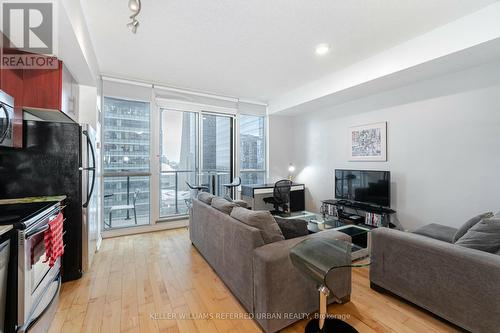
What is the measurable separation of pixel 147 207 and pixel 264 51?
3.50 meters

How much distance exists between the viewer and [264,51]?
3078mm

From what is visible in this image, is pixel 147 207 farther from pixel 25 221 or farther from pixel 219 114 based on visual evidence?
pixel 25 221

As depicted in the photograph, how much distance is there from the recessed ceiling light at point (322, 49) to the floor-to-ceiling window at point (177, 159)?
2.80 m

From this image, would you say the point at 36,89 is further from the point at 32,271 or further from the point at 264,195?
the point at 264,195

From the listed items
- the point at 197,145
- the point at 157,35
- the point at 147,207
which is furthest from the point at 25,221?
the point at 197,145

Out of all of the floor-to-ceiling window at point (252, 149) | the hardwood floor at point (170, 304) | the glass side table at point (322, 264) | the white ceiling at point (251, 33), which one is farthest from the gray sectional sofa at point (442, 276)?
the floor-to-ceiling window at point (252, 149)

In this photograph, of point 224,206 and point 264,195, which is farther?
point 264,195

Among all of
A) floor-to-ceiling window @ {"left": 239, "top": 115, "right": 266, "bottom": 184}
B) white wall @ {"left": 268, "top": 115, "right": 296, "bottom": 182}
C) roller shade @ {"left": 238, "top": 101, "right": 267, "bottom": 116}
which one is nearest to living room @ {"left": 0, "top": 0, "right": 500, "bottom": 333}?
roller shade @ {"left": 238, "top": 101, "right": 267, "bottom": 116}

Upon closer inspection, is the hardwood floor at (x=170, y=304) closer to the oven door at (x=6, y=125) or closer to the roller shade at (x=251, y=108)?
the oven door at (x=6, y=125)

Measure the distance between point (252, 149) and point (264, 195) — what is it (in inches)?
50.4

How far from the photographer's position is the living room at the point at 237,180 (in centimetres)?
170

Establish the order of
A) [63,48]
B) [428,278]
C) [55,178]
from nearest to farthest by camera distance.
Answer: [428,278], [63,48], [55,178]

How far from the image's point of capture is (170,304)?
2.06 m

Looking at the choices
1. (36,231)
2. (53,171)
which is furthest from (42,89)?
Answer: (36,231)
